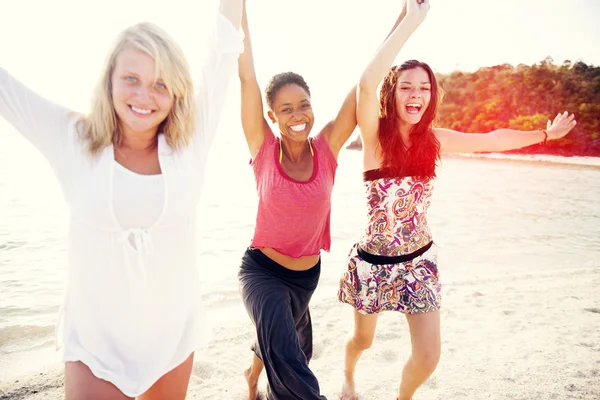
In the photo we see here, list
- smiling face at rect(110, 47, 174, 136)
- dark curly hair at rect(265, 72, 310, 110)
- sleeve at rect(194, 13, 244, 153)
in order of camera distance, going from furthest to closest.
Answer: dark curly hair at rect(265, 72, 310, 110), sleeve at rect(194, 13, 244, 153), smiling face at rect(110, 47, 174, 136)

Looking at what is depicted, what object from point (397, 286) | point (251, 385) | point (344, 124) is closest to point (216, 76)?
point (344, 124)

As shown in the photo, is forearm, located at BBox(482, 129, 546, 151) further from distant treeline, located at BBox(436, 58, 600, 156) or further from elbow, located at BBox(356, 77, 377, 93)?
distant treeline, located at BBox(436, 58, 600, 156)

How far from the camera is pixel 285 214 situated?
9.27ft

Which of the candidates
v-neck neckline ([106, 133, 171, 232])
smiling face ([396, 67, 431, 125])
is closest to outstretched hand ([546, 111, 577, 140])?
smiling face ([396, 67, 431, 125])

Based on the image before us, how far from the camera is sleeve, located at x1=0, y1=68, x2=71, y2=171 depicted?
5.84ft

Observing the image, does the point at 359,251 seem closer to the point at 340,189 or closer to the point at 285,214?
the point at 285,214

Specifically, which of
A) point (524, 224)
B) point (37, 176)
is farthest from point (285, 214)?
point (37, 176)

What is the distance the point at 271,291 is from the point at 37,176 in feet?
50.0

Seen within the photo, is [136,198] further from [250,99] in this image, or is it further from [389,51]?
[389,51]

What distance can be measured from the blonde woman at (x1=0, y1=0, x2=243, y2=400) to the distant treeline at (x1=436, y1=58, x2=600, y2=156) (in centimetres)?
3546

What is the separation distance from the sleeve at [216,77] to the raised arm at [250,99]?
58 centimetres

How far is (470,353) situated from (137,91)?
3891 millimetres

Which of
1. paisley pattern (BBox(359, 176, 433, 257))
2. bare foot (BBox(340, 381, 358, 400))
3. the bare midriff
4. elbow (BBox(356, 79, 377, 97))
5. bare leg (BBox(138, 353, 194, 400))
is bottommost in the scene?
bare foot (BBox(340, 381, 358, 400))

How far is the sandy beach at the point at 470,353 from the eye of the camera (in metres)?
3.49
